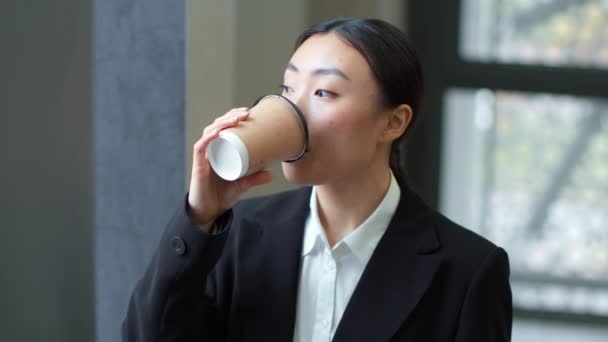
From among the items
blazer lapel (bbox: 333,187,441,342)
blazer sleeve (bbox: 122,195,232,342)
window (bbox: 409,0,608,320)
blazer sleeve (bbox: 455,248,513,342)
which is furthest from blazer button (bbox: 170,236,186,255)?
window (bbox: 409,0,608,320)

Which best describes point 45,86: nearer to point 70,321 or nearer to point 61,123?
point 61,123

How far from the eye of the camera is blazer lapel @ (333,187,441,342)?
1040 mm

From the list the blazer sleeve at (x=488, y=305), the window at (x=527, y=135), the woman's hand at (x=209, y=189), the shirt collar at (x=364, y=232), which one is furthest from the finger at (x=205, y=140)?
the window at (x=527, y=135)

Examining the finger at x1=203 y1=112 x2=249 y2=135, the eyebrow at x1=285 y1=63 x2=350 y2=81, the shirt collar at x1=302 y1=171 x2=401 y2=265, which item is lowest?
the shirt collar at x1=302 y1=171 x2=401 y2=265

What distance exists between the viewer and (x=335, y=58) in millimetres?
1021

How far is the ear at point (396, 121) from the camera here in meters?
1.07

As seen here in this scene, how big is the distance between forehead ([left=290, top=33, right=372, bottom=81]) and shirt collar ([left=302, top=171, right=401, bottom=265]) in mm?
178

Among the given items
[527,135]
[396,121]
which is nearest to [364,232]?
[396,121]

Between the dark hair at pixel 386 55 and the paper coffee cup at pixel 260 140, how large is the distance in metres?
0.11

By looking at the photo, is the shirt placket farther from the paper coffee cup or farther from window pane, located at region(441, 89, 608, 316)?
window pane, located at region(441, 89, 608, 316)

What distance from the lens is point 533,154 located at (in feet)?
7.97

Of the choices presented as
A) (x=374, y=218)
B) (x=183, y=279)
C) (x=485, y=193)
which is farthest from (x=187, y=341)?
(x=485, y=193)

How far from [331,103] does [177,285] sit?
283 mm

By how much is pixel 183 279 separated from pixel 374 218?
0.84ft
